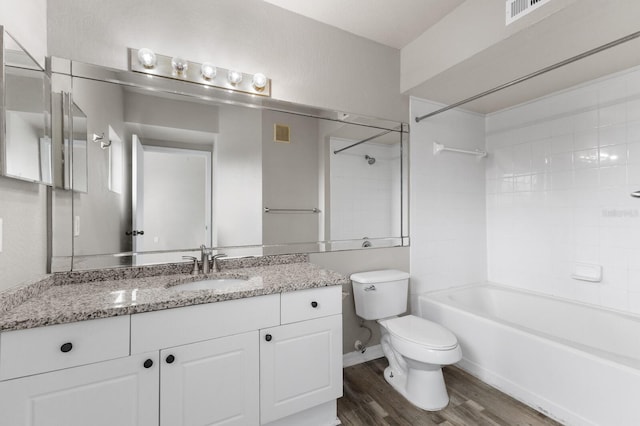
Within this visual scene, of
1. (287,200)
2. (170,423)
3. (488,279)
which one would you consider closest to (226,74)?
(287,200)

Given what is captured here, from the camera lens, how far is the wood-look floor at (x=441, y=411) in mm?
1629

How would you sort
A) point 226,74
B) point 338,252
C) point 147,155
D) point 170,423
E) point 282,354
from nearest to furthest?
1. point 170,423
2. point 282,354
3. point 147,155
4. point 226,74
5. point 338,252

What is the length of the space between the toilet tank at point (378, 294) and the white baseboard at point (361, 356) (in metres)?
0.36

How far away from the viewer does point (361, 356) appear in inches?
89.5

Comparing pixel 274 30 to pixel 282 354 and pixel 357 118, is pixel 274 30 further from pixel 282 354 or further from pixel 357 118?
pixel 282 354

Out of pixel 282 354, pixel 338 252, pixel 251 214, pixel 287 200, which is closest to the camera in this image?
pixel 282 354

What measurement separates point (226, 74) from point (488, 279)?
3005 mm

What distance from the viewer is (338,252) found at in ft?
7.13

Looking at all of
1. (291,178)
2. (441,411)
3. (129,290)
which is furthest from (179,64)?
(441,411)

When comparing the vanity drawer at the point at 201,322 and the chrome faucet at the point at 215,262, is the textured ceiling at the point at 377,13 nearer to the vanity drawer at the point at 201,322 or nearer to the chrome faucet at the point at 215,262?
the chrome faucet at the point at 215,262

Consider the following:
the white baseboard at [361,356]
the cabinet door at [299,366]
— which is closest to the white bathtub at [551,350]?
the white baseboard at [361,356]

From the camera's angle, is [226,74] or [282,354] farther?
[226,74]

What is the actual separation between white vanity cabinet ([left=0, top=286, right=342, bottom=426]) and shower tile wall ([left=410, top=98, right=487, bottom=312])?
128 centimetres

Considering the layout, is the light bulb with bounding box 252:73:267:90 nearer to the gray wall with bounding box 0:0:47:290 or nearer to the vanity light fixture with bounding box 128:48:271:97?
the vanity light fixture with bounding box 128:48:271:97
